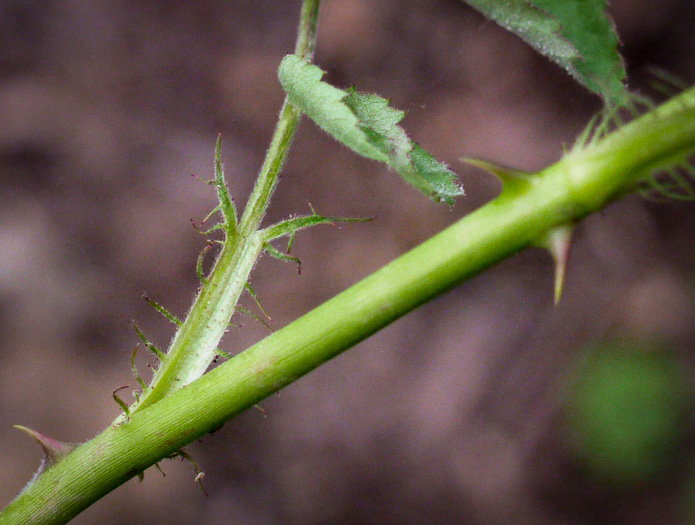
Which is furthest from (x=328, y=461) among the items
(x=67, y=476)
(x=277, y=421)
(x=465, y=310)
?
(x=67, y=476)

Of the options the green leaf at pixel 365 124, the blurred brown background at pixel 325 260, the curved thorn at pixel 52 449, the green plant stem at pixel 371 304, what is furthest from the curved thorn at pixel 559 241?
the blurred brown background at pixel 325 260

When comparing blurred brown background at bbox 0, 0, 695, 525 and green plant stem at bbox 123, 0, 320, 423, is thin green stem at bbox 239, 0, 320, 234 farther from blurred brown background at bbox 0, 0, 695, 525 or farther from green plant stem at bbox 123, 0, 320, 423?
blurred brown background at bbox 0, 0, 695, 525

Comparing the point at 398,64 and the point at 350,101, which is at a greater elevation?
the point at 398,64

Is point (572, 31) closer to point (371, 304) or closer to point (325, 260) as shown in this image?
point (371, 304)

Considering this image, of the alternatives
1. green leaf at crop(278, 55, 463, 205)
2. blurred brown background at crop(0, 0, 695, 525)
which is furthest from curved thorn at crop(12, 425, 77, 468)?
blurred brown background at crop(0, 0, 695, 525)

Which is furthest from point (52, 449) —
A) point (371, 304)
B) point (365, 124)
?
point (365, 124)

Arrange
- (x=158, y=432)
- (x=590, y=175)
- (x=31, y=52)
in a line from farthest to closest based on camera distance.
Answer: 1. (x=31, y=52)
2. (x=158, y=432)
3. (x=590, y=175)

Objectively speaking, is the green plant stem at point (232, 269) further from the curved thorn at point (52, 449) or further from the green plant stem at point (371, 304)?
the curved thorn at point (52, 449)

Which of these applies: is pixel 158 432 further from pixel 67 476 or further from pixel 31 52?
pixel 31 52
